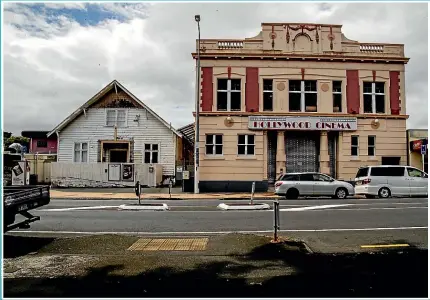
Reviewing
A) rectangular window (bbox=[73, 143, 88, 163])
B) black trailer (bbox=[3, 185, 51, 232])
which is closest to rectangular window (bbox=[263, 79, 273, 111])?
rectangular window (bbox=[73, 143, 88, 163])

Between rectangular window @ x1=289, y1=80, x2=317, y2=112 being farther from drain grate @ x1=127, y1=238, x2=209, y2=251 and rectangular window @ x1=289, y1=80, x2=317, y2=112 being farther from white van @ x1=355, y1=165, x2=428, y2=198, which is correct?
drain grate @ x1=127, y1=238, x2=209, y2=251

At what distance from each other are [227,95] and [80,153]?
12287mm

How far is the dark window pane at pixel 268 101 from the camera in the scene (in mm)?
26438

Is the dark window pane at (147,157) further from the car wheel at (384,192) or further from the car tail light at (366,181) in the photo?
the car wheel at (384,192)

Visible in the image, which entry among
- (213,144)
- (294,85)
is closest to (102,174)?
(213,144)

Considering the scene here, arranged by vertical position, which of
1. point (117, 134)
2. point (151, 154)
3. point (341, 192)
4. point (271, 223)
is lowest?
point (271, 223)

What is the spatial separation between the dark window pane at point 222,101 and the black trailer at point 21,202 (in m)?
17.5

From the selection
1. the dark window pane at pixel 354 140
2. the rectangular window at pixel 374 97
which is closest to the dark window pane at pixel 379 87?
the rectangular window at pixel 374 97

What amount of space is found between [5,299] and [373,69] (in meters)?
26.6

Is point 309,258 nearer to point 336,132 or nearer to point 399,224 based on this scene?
point 399,224

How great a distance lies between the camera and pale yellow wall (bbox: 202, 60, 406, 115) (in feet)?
86.2

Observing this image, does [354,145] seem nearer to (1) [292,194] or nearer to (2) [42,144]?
(1) [292,194]

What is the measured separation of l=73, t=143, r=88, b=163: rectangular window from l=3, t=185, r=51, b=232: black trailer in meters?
20.9

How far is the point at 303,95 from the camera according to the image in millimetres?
26562
